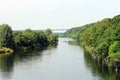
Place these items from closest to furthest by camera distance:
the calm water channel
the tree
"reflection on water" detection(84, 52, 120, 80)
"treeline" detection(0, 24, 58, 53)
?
"reflection on water" detection(84, 52, 120, 80), the calm water channel, the tree, "treeline" detection(0, 24, 58, 53)

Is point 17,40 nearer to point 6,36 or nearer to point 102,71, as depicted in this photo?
point 6,36

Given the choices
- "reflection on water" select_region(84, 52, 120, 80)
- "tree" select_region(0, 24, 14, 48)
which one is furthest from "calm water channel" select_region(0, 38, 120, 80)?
"tree" select_region(0, 24, 14, 48)

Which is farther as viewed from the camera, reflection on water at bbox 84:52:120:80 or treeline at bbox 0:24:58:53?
treeline at bbox 0:24:58:53

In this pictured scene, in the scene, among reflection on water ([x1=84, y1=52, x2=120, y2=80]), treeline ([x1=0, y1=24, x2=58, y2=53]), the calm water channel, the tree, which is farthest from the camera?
treeline ([x1=0, y1=24, x2=58, y2=53])

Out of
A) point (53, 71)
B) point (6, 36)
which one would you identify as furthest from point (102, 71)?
point (6, 36)

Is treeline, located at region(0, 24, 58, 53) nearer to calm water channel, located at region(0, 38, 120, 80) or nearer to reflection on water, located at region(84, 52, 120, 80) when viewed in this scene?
calm water channel, located at region(0, 38, 120, 80)

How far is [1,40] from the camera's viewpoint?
365 ft

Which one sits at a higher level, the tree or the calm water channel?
the tree

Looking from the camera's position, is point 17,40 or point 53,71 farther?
point 17,40

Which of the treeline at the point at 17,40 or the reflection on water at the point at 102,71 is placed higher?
the treeline at the point at 17,40

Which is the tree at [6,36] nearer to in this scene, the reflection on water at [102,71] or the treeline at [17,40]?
the treeline at [17,40]

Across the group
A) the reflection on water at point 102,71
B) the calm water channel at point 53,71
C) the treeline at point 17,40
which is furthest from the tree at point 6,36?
the reflection on water at point 102,71

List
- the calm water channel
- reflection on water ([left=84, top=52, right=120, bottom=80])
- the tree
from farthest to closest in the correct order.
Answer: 1. the tree
2. the calm water channel
3. reflection on water ([left=84, top=52, right=120, bottom=80])

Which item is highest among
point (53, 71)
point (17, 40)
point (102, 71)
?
point (17, 40)
